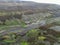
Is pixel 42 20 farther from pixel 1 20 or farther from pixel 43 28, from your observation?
pixel 1 20

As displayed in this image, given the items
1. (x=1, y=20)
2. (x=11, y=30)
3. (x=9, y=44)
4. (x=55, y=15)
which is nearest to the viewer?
(x=9, y=44)

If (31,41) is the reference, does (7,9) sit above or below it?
above

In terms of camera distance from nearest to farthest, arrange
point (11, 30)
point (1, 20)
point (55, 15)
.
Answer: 1. point (11, 30)
2. point (1, 20)
3. point (55, 15)

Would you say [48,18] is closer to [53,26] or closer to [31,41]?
[53,26]

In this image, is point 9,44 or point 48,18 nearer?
point 9,44

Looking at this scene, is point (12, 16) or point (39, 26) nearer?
point (39, 26)

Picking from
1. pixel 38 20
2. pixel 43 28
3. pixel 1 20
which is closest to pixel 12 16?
pixel 1 20

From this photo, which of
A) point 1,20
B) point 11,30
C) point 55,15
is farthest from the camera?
point 55,15

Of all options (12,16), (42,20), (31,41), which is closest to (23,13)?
(12,16)

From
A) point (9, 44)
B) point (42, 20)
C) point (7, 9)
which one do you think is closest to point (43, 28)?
point (42, 20)
